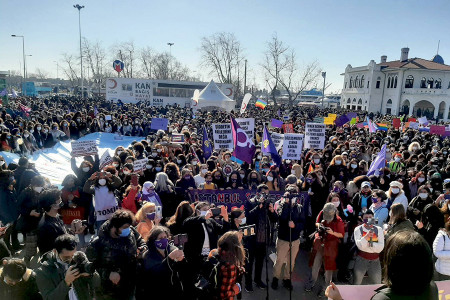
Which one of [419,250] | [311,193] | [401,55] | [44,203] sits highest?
[401,55]

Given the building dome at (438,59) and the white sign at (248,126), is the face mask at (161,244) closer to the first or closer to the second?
the white sign at (248,126)

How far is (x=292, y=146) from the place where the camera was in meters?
9.58

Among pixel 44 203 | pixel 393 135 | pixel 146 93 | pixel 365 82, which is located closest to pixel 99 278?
pixel 44 203

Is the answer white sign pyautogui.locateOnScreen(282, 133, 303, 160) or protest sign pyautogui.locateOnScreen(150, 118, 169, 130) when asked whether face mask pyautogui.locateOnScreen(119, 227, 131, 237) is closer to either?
white sign pyautogui.locateOnScreen(282, 133, 303, 160)

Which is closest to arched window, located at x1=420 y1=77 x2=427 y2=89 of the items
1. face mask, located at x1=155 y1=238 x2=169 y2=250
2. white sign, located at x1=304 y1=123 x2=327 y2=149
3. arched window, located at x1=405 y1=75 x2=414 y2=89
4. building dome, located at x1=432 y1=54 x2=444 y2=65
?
arched window, located at x1=405 y1=75 x2=414 y2=89

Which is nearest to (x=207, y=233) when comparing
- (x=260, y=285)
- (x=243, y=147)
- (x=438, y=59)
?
(x=260, y=285)

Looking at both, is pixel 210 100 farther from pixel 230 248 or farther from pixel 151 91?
pixel 230 248

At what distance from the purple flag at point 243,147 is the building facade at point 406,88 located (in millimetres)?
50673

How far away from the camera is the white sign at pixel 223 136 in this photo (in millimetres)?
9797

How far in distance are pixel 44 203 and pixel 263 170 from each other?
234 inches

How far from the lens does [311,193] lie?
22.6 ft

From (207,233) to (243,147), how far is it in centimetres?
502

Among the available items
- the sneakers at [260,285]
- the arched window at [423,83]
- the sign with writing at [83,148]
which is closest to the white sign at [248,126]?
the sign with writing at [83,148]

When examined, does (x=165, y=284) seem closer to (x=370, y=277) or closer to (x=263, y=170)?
(x=370, y=277)
